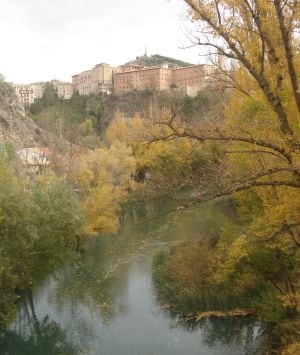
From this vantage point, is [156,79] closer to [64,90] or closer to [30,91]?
[64,90]

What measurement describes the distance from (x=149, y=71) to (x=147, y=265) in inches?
3173

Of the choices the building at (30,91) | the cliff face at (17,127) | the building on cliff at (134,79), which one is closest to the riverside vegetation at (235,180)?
the cliff face at (17,127)

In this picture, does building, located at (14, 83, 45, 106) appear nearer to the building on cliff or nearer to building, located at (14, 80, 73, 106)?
building, located at (14, 80, 73, 106)

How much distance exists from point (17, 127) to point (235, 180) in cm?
4893

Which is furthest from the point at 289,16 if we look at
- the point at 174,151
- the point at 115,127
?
the point at 115,127

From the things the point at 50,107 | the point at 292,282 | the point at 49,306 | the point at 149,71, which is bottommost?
the point at 49,306

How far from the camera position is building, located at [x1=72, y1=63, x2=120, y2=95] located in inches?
4023

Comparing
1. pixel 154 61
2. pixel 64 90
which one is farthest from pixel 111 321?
pixel 154 61

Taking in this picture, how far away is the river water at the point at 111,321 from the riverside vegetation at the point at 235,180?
0.75 m

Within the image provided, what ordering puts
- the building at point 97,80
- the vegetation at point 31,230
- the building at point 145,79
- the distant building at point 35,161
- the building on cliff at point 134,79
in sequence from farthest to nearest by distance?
1. the building at point 97,80
2. the building at point 145,79
3. the building on cliff at point 134,79
4. the distant building at point 35,161
5. the vegetation at point 31,230

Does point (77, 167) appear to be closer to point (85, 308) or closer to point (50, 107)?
point (85, 308)

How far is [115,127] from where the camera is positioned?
43.2 m

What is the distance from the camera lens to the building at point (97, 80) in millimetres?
102188

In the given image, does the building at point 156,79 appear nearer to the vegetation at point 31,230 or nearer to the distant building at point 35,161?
the distant building at point 35,161
